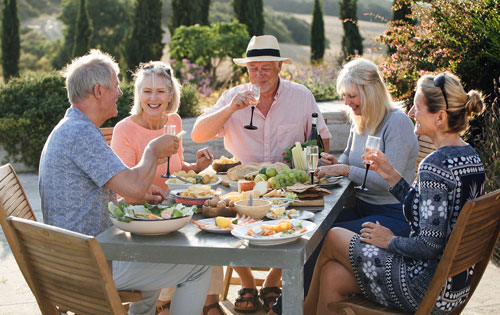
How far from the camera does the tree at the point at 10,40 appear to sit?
15.0 meters

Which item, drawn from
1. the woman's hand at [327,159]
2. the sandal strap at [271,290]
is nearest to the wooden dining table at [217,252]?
the woman's hand at [327,159]

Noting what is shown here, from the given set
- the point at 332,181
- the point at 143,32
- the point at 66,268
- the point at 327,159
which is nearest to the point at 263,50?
the point at 327,159

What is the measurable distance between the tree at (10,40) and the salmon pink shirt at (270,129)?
1219cm

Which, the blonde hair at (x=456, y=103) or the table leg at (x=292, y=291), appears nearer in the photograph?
the table leg at (x=292, y=291)

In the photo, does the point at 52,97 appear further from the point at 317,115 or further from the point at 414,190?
the point at 414,190

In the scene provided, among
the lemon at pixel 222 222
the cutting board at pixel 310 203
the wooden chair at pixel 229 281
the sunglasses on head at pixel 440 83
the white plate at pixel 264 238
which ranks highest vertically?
the sunglasses on head at pixel 440 83

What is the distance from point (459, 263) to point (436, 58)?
160 inches

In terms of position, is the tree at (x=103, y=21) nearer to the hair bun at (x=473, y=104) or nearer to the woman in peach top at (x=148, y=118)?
the woman in peach top at (x=148, y=118)

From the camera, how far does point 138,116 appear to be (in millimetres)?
4105

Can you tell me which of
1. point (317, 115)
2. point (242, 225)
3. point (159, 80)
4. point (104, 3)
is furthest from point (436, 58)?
point (104, 3)

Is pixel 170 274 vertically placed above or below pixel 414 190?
below

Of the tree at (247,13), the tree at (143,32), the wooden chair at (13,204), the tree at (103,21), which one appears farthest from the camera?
the tree at (103,21)

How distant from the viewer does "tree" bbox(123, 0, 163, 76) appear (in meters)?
14.2

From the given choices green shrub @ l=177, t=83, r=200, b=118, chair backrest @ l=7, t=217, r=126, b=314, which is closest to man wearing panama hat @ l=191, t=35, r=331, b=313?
chair backrest @ l=7, t=217, r=126, b=314
